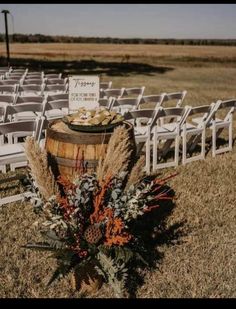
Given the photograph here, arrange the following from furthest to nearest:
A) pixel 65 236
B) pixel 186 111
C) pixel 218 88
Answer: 1. pixel 218 88
2. pixel 186 111
3. pixel 65 236

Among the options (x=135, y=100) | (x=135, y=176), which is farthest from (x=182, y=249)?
(x=135, y=100)

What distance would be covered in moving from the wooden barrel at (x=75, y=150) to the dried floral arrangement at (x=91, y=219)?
53 cm

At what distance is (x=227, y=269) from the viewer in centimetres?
452

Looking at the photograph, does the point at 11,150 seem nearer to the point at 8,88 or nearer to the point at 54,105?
the point at 54,105

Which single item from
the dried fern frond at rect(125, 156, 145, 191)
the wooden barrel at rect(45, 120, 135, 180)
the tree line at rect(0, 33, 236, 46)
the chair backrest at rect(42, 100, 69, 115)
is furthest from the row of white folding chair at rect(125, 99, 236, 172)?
the tree line at rect(0, 33, 236, 46)

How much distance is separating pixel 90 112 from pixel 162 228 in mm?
1616

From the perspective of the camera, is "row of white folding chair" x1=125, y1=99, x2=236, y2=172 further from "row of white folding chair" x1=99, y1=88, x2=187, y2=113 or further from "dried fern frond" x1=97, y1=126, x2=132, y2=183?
"dried fern frond" x1=97, y1=126, x2=132, y2=183

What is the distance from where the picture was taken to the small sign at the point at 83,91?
17.8ft

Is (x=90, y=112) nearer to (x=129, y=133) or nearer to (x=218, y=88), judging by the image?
(x=129, y=133)

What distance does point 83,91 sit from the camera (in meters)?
5.48

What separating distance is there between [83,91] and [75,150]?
97cm

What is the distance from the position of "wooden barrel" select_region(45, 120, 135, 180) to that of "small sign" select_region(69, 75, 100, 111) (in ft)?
2.04

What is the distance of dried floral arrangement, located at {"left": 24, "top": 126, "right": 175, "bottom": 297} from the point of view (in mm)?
3889
